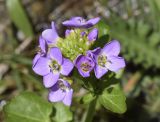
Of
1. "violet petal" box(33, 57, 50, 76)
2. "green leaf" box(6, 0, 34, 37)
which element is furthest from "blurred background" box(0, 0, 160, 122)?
"violet petal" box(33, 57, 50, 76)

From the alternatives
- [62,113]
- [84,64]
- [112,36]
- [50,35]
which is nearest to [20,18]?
[112,36]

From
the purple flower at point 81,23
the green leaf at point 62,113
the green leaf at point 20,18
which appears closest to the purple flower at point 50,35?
the purple flower at point 81,23

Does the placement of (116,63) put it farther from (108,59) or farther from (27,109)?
(27,109)

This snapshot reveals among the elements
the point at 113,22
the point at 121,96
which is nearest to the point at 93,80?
the point at 121,96

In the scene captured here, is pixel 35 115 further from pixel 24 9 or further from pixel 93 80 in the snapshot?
pixel 24 9

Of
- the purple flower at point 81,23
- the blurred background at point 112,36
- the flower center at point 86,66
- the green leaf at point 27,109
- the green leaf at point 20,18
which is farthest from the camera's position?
the green leaf at point 20,18

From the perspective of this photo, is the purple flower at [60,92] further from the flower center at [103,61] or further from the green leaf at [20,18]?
the green leaf at [20,18]
